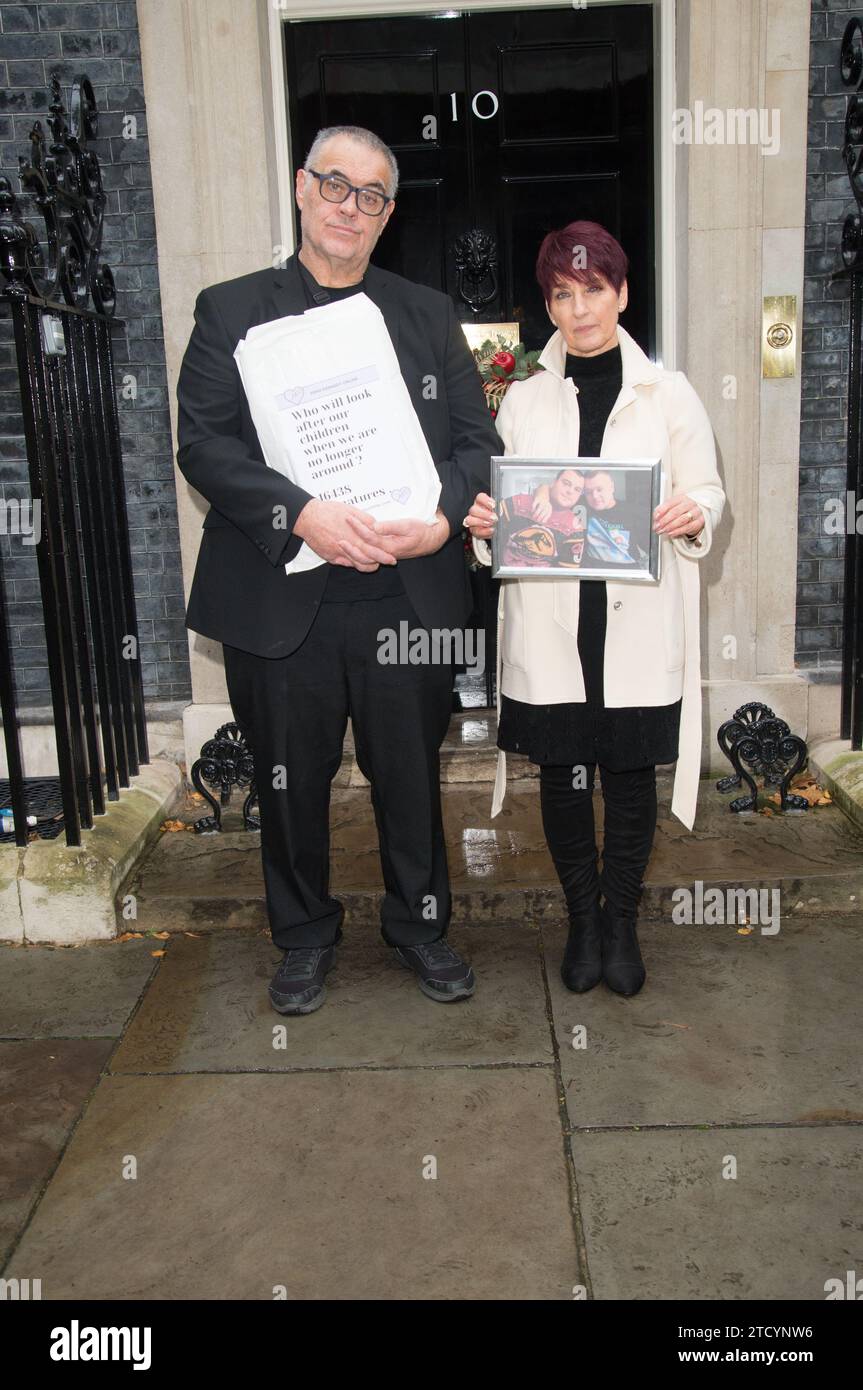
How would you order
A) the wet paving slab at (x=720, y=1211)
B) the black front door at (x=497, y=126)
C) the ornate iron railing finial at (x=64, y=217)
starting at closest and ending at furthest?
the wet paving slab at (x=720, y=1211) < the ornate iron railing finial at (x=64, y=217) < the black front door at (x=497, y=126)

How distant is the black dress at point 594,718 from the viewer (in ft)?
10.8

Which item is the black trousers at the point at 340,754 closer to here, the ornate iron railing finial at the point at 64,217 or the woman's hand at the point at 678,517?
the woman's hand at the point at 678,517

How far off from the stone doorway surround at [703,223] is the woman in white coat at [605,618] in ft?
6.12

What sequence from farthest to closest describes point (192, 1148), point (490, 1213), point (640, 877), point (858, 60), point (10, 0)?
1. point (10, 0)
2. point (858, 60)
3. point (640, 877)
4. point (192, 1148)
5. point (490, 1213)

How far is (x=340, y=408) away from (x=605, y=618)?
36.3 inches

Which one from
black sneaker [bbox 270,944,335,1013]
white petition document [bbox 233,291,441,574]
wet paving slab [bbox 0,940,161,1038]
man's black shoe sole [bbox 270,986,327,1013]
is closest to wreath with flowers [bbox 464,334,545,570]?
white petition document [bbox 233,291,441,574]

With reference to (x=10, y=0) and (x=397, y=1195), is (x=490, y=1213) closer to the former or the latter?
(x=397, y=1195)

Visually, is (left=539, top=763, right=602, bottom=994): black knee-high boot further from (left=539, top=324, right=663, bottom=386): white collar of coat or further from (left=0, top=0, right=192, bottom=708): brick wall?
(left=0, top=0, right=192, bottom=708): brick wall

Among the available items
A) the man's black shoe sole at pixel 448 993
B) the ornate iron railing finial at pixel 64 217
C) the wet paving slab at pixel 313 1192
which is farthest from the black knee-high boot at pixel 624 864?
the ornate iron railing finial at pixel 64 217

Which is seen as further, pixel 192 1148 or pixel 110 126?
pixel 110 126

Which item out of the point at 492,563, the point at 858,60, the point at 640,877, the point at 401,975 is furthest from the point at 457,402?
the point at 858,60

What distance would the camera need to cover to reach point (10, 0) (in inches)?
195

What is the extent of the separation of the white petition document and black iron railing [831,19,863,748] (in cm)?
241

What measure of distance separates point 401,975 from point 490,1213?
120 centimetres
